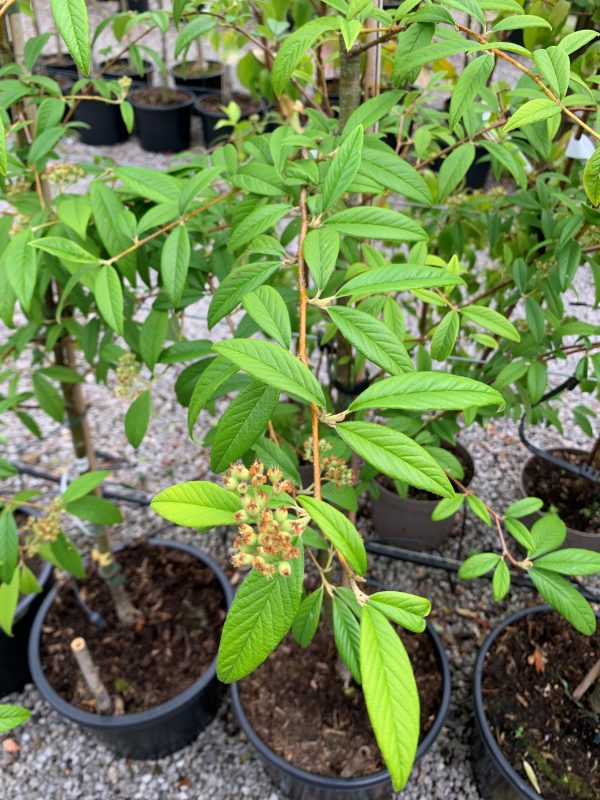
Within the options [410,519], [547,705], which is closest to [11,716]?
[547,705]

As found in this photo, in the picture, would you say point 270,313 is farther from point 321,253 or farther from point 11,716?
point 11,716

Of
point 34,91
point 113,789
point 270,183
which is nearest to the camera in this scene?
point 270,183

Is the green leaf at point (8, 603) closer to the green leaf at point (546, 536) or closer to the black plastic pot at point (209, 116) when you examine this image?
the green leaf at point (546, 536)

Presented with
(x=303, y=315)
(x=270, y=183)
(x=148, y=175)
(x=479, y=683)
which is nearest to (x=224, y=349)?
(x=303, y=315)

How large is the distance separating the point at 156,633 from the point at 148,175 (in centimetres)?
123

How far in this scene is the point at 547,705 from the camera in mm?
1479

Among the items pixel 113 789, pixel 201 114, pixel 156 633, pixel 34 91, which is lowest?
pixel 113 789

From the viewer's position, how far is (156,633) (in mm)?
1724

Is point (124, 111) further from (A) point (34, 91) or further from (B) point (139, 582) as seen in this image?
(B) point (139, 582)

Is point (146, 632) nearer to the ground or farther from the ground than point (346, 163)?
nearer to the ground

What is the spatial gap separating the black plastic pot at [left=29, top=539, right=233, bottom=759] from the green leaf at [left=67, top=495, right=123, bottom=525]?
518 mm

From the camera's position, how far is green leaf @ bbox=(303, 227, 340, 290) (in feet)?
2.35

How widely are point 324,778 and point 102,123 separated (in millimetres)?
4918

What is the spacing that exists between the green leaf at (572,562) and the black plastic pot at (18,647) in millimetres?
1329
